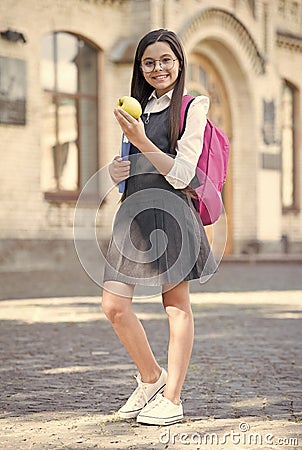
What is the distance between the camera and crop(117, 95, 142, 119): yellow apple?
4.93m

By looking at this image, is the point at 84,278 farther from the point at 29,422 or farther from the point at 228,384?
the point at 29,422

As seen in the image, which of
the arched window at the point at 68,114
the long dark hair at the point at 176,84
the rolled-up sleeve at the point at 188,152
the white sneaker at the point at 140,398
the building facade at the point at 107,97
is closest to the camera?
the rolled-up sleeve at the point at 188,152

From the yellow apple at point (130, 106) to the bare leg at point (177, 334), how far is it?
2.67 feet

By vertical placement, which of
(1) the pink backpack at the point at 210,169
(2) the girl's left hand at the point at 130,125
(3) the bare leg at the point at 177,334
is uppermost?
(2) the girl's left hand at the point at 130,125

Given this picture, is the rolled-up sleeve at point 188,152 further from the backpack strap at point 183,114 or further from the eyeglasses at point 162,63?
the eyeglasses at point 162,63

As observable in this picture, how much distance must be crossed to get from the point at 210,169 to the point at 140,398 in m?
1.14

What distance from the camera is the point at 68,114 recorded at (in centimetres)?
2061

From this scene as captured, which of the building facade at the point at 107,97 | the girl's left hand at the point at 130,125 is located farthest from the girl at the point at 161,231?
the building facade at the point at 107,97

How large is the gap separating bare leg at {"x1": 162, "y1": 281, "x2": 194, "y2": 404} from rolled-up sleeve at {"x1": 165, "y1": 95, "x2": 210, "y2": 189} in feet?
1.64

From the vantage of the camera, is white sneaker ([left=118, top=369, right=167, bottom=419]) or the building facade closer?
white sneaker ([left=118, top=369, right=167, bottom=419])

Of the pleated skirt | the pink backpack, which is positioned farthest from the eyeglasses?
the pleated skirt

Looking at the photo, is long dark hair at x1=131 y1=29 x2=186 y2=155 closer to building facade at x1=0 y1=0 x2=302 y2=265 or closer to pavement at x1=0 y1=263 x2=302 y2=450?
pavement at x1=0 y1=263 x2=302 y2=450

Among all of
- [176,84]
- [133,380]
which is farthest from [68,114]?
[176,84]

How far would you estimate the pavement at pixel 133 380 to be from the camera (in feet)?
15.8
